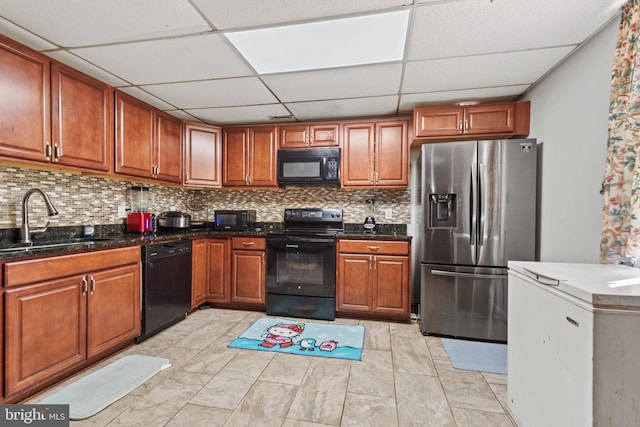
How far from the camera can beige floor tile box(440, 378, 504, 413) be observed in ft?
5.42

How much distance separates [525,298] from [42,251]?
2.80 metres

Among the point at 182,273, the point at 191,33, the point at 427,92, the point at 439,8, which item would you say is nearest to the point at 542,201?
the point at 427,92

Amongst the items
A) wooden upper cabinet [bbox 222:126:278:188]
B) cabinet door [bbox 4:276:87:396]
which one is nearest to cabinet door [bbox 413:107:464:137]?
wooden upper cabinet [bbox 222:126:278:188]

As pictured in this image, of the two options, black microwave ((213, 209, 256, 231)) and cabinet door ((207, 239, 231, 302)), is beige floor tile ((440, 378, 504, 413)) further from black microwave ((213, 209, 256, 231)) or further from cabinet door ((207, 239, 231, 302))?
black microwave ((213, 209, 256, 231))

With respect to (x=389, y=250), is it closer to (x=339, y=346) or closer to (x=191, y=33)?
(x=339, y=346)

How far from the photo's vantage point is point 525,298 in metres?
1.36

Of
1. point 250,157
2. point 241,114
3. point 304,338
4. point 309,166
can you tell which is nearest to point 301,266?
point 304,338

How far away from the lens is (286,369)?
2031 millimetres

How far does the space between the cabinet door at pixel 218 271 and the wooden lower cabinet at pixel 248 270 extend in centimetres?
8

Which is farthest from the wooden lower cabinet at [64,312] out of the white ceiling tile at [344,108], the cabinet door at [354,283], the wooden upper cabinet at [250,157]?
the white ceiling tile at [344,108]

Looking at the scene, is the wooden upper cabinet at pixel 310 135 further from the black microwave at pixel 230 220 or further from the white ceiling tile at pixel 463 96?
the black microwave at pixel 230 220

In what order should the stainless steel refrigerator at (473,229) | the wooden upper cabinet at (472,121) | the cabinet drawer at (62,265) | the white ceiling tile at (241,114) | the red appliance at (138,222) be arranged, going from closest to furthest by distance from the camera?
the cabinet drawer at (62,265), the stainless steel refrigerator at (473,229), the wooden upper cabinet at (472,121), the red appliance at (138,222), the white ceiling tile at (241,114)

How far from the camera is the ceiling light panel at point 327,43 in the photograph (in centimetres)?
162

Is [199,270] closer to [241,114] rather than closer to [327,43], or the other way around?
[241,114]
